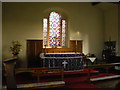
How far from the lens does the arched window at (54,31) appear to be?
7.45m

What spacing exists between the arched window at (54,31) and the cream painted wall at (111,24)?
2.59 metres

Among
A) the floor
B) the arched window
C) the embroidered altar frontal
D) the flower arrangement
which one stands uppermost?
the arched window

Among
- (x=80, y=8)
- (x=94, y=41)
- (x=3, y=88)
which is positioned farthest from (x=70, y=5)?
(x=3, y=88)

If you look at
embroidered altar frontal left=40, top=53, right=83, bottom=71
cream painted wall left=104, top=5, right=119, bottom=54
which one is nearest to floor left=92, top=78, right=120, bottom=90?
embroidered altar frontal left=40, top=53, right=83, bottom=71

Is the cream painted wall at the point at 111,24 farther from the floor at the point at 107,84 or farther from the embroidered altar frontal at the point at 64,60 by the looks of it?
the floor at the point at 107,84

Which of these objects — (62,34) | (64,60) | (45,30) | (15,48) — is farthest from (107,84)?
(45,30)

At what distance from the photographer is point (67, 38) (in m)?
7.73

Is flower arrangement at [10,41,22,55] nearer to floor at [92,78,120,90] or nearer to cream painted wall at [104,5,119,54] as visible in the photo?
floor at [92,78,120,90]

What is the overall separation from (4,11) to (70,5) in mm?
3551

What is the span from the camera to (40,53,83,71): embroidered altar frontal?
563 centimetres

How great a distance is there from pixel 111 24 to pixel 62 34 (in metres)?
2.87

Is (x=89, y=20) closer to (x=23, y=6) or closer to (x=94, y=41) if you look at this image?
(x=94, y=41)

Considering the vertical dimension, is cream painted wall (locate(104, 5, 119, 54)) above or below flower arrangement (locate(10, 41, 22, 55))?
above

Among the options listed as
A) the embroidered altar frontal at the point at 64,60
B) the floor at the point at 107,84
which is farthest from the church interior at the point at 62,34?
the floor at the point at 107,84
